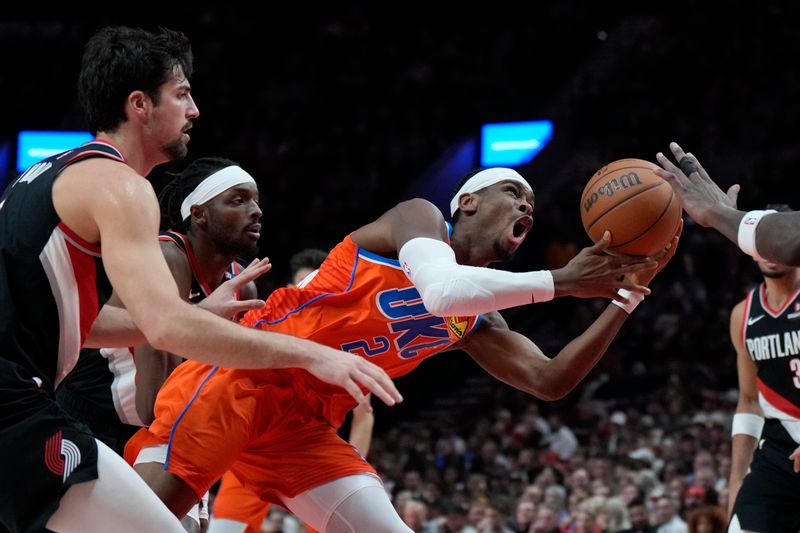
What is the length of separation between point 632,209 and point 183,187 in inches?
87.8

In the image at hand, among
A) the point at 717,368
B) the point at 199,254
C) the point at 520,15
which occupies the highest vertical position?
the point at 520,15

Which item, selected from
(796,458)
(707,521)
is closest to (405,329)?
(796,458)

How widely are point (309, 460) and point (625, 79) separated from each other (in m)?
16.6

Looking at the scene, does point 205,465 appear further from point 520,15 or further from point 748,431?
point 520,15

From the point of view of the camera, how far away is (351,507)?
444 cm

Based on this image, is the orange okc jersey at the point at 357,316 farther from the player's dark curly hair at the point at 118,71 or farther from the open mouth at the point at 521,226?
the player's dark curly hair at the point at 118,71

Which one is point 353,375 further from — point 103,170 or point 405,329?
point 405,329

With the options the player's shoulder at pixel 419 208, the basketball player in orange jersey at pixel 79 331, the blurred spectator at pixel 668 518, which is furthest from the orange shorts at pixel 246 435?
the blurred spectator at pixel 668 518

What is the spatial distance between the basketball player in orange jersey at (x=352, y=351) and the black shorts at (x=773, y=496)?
1.73 meters

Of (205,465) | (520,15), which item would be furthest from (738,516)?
(520,15)

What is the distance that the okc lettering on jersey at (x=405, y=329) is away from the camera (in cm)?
448

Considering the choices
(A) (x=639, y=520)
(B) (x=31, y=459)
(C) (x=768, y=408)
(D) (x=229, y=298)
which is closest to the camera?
(B) (x=31, y=459)

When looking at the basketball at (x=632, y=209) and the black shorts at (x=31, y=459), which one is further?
the basketball at (x=632, y=209)

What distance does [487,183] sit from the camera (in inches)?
184
